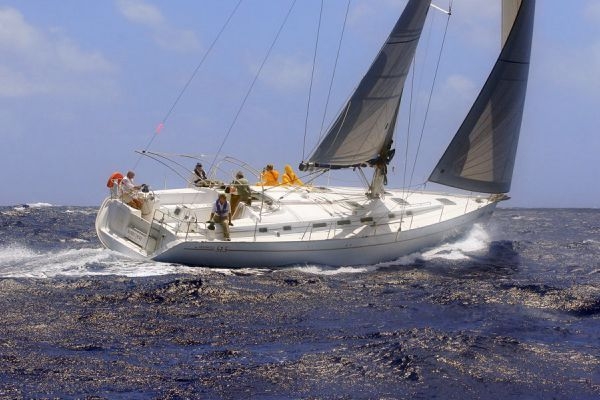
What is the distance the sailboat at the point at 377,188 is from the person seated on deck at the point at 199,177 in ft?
0.66

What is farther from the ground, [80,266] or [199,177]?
[199,177]

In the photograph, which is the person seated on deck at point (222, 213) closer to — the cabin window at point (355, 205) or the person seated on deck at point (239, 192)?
the person seated on deck at point (239, 192)

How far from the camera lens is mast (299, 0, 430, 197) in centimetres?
2002

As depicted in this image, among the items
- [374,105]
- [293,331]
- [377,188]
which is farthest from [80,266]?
[374,105]

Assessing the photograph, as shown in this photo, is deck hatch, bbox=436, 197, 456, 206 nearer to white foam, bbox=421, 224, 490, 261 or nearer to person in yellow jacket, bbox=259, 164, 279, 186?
white foam, bbox=421, 224, 490, 261

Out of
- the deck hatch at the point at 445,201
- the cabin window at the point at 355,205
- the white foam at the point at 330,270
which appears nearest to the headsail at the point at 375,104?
the cabin window at the point at 355,205

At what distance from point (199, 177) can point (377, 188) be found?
5066 mm

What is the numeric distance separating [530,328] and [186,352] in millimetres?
5646

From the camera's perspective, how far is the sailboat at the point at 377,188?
1825cm

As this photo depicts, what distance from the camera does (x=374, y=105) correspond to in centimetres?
2017

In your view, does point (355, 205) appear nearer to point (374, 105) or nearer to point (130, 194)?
point (374, 105)

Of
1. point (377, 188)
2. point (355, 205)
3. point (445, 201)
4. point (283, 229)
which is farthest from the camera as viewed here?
point (445, 201)

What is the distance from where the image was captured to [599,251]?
79.0 feet

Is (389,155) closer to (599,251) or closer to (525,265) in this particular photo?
(525,265)
